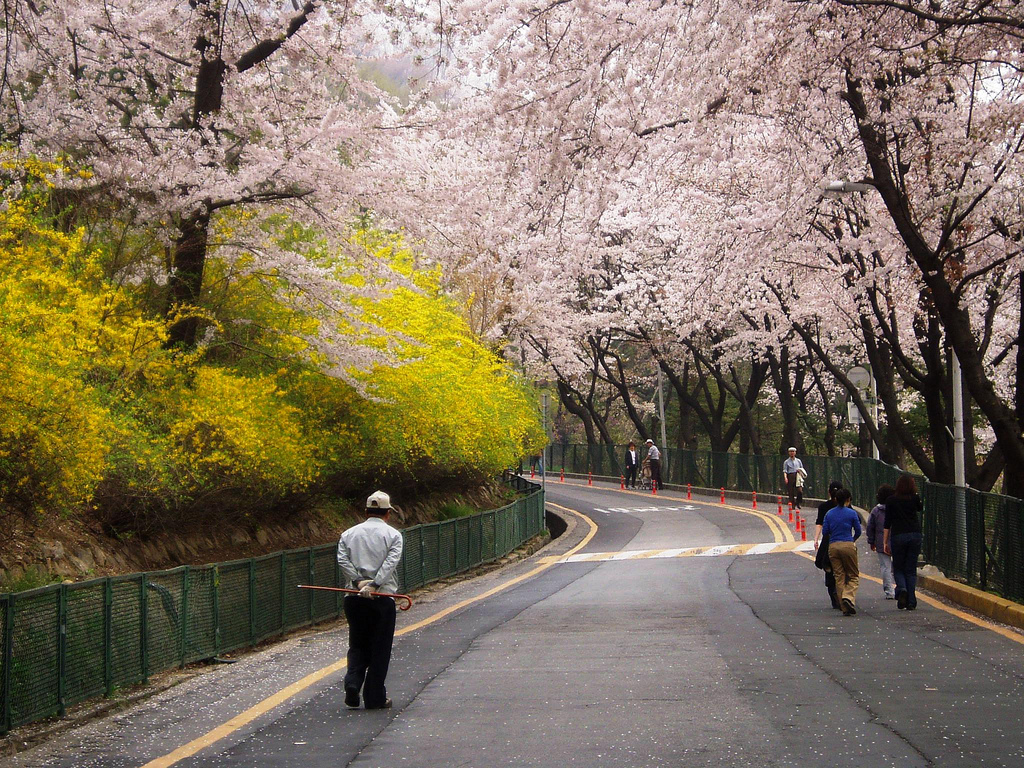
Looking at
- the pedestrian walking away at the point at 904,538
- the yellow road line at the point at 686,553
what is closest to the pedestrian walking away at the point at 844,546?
the pedestrian walking away at the point at 904,538

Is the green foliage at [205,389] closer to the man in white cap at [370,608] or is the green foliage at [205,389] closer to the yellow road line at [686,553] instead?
Result: the yellow road line at [686,553]

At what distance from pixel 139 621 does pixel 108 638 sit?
0.72m

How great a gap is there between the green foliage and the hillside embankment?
279 mm

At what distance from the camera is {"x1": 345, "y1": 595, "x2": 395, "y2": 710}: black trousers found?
→ 29.0ft

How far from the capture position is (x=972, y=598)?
1549cm

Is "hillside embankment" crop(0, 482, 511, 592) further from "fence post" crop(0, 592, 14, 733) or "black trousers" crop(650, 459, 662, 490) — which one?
"black trousers" crop(650, 459, 662, 490)

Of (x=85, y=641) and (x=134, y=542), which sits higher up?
(x=134, y=542)

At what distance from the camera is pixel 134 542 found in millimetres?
15609

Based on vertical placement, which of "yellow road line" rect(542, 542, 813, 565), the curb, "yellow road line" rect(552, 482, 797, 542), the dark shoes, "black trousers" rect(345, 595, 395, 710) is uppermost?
"black trousers" rect(345, 595, 395, 710)

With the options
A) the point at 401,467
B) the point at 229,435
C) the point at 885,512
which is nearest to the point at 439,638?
the point at 229,435

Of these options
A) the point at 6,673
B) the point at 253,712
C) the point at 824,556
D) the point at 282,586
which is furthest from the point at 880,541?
the point at 6,673

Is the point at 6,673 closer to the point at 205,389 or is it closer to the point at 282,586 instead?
the point at 282,586

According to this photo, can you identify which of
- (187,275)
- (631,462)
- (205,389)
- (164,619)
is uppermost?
(187,275)

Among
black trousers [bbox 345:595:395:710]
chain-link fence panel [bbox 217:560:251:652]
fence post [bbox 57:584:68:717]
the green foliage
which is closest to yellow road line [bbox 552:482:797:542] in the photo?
the green foliage
